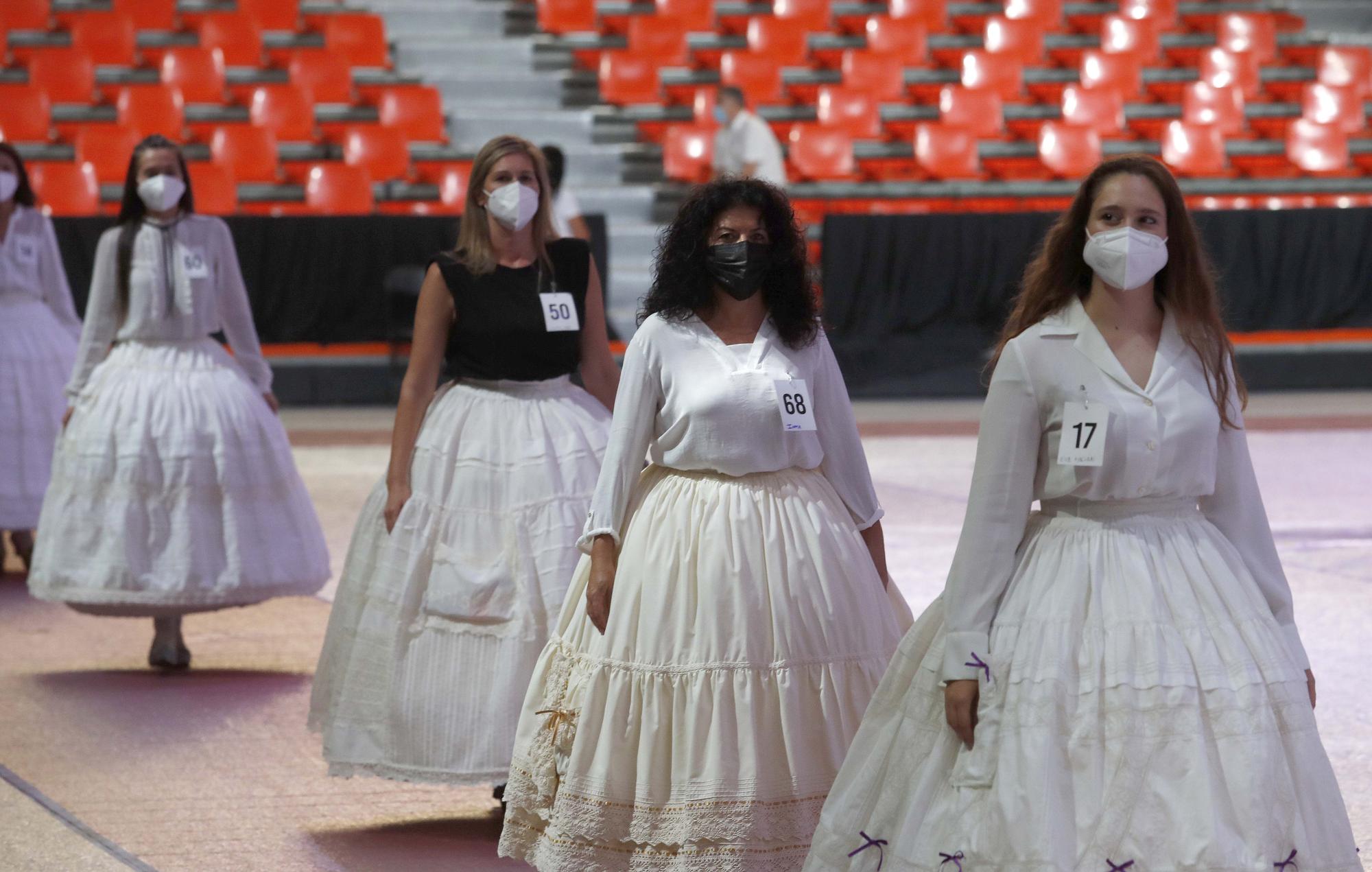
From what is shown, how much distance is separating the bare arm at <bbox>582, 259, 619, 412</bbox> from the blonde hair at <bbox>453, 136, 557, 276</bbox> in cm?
14

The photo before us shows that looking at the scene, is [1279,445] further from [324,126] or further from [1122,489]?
[1122,489]

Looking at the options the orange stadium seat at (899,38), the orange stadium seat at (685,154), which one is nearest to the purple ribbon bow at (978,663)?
the orange stadium seat at (685,154)

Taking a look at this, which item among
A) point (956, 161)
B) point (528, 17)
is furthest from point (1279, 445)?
point (528, 17)

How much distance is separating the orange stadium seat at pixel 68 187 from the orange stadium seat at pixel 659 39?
492 centimetres

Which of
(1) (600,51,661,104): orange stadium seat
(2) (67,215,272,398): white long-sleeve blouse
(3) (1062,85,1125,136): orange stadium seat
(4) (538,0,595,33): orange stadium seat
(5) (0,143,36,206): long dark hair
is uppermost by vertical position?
(4) (538,0,595,33): orange stadium seat

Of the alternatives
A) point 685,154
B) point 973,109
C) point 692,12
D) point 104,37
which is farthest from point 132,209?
point 692,12

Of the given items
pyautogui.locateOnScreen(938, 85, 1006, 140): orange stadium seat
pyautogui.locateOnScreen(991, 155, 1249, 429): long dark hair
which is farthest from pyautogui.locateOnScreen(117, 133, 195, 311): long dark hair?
pyautogui.locateOnScreen(938, 85, 1006, 140): orange stadium seat

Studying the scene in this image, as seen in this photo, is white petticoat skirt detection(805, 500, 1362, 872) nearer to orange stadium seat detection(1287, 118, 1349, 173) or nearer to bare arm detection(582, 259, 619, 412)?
bare arm detection(582, 259, 619, 412)

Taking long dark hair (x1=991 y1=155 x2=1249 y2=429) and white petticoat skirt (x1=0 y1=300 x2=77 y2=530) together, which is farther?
white petticoat skirt (x1=0 y1=300 x2=77 y2=530)

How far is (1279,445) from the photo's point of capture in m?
12.0

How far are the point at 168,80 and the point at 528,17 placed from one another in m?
3.59

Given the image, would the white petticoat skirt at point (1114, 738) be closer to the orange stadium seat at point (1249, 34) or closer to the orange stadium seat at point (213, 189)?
the orange stadium seat at point (213, 189)

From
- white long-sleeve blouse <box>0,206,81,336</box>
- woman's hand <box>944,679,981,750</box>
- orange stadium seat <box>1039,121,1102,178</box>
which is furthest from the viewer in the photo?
orange stadium seat <box>1039,121,1102,178</box>

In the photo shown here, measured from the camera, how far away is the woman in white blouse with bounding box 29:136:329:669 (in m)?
6.69
